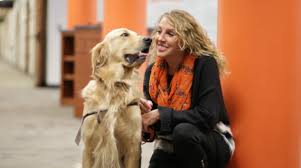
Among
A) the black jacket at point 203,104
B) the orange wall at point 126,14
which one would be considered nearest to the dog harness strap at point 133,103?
the black jacket at point 203,104

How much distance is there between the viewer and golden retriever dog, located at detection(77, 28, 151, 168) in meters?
2.78

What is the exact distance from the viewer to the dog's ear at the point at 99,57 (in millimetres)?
2850

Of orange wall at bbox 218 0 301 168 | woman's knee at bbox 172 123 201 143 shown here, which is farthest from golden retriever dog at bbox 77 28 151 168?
orange wall at bbox 218 0 301 168

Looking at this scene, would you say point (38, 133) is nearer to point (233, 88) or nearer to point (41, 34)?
point (233, 88)

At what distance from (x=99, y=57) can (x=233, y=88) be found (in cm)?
71

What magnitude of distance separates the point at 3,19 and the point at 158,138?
2789 centimetres

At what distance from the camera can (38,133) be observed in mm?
5914

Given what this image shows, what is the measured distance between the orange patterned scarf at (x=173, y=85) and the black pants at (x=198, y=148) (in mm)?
168

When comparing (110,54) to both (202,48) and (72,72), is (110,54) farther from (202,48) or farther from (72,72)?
Result: (72,72)

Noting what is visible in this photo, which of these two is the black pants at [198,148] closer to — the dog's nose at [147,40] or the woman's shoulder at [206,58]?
the woman's shoulder at [206,58]

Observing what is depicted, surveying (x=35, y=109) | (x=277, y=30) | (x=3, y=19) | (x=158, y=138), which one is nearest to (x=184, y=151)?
(x=158, y=138)

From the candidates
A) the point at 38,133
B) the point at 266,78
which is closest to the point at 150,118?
the point at 266,78

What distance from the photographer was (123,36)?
294cm

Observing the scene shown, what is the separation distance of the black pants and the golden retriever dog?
0.73 ft
